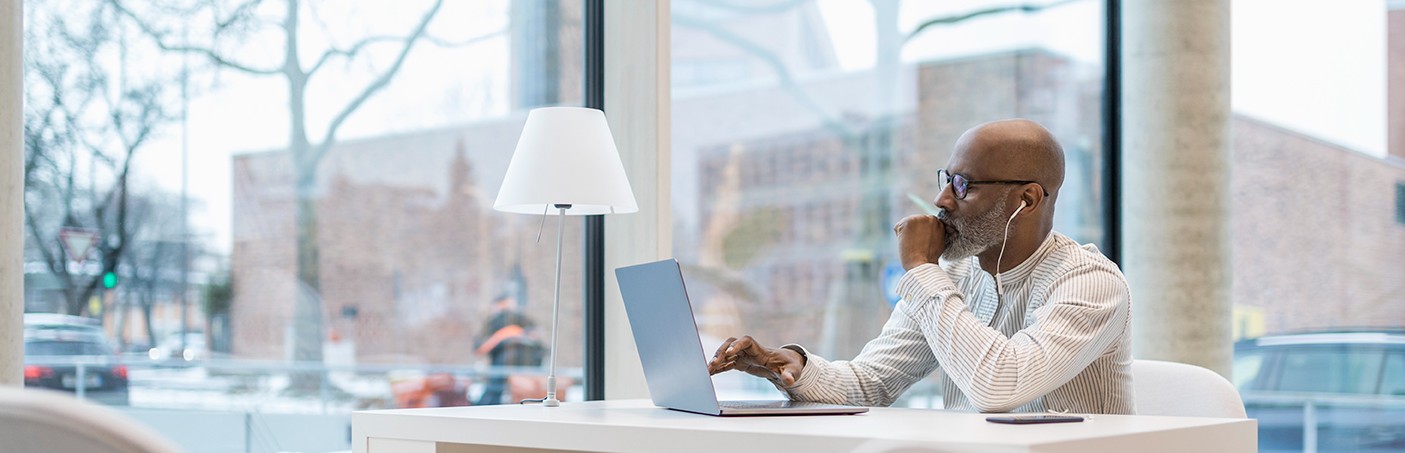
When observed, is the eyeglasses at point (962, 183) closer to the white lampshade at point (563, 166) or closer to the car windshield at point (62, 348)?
the white lampshade at point (563, 166)

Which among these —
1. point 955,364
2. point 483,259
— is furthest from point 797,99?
point 955,364

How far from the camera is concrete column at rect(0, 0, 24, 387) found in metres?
2.39

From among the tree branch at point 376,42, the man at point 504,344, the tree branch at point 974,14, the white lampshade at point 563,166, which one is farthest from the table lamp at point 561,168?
the tree branch at point 974,14

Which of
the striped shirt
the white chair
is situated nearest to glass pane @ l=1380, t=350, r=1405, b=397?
the striped shirt

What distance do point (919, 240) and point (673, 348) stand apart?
21.4 inches

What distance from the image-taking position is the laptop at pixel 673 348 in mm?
1803

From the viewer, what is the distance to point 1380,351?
435cm

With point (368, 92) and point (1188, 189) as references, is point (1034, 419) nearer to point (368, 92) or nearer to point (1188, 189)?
point (368, 92)

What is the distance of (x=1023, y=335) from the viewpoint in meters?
2.06

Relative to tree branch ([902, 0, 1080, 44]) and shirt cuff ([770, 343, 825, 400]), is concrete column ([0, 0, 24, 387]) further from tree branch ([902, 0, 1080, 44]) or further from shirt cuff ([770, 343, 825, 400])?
tree branch ([902, 0, 1080, 44])

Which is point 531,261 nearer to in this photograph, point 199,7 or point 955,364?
point 199,7

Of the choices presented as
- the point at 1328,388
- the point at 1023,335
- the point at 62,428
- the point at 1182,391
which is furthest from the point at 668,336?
the point at 1328,388

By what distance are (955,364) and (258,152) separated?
170 cm

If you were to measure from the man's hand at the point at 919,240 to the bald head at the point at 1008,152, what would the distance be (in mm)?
125
